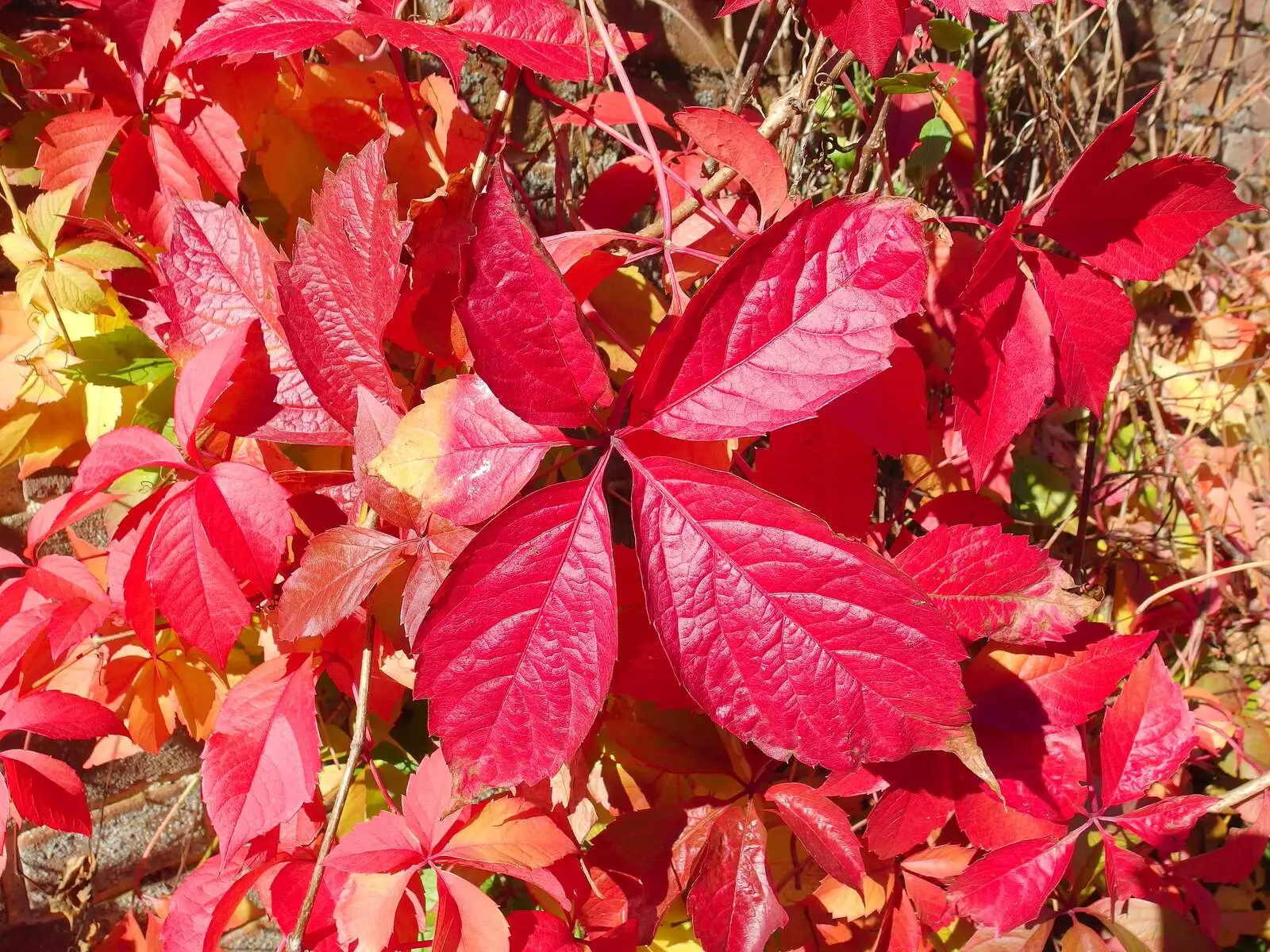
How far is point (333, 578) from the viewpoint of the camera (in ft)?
1.67

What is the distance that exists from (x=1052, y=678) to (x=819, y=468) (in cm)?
27

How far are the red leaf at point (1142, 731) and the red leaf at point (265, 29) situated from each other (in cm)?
81

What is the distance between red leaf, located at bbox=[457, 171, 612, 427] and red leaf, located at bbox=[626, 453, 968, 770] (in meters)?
0.07

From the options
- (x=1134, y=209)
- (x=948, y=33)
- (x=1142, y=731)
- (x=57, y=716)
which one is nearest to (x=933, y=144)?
(x=948, y=33)

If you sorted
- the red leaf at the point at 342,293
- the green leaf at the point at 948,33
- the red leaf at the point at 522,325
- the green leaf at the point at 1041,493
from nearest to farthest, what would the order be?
the red leaf at the point at 522,325 < the red leaf at the point at 342,293 < the green leaf at the point at 948,33 < the green leaf at the point at 1041,493

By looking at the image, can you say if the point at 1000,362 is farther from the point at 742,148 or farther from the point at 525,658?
the point at 525,658

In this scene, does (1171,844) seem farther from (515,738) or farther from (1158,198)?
(515,738)

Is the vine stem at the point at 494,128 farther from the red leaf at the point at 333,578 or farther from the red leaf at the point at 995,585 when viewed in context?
the red leaf at the point at 995,585

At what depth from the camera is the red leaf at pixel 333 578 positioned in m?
0.50

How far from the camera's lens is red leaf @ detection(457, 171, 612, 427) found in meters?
0.43

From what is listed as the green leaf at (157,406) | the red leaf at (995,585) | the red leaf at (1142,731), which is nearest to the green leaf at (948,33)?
the red leaf at (995,585)

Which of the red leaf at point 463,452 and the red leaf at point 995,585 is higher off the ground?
the red leaf at point 463,452

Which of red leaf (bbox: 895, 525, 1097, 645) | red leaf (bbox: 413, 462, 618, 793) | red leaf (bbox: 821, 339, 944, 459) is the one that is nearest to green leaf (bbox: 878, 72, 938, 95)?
red leaf (bbox: 821, 339, 944, 459)

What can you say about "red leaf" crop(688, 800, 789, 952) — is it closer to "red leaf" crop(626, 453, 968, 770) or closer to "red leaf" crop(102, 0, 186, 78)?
"red leaf" crop(626, 453, 968, 770)
